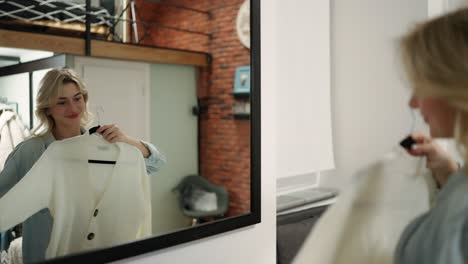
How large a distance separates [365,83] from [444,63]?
80.2 inches

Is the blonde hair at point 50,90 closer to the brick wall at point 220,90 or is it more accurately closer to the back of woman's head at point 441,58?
the brick wall at point 220,90

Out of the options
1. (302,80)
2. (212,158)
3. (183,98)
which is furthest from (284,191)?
(183,98)

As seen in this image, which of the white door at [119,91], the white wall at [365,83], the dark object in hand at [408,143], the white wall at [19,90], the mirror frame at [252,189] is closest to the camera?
the dark object in hand at [408,143]

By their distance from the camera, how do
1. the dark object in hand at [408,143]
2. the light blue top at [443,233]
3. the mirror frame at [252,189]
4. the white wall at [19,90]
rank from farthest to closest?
the mirror frame at [252,189] → the white wall at [19,90] → the dark object in hand at [408,143] → the light blue top at [443,233]

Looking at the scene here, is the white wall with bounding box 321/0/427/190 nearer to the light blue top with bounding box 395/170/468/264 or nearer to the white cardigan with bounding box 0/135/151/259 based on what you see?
the white cardigan with bounding box 0/135/151/259

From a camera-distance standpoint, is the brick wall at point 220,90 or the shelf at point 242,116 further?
the shelf at point 242,116

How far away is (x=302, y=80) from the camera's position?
8.05ft

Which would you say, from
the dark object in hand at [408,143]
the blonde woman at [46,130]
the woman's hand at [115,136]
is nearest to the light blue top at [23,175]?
the blonde woman at [46,130]

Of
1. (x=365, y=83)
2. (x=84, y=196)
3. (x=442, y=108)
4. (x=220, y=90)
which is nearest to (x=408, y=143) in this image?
(x=442, y=108)

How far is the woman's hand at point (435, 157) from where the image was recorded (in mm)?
1012

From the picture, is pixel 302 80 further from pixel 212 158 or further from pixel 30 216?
pixel 30 216

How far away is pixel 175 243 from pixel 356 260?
817 mm

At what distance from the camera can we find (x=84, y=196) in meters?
1.31

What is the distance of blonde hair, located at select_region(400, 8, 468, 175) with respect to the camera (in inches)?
29.9
